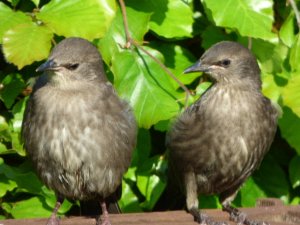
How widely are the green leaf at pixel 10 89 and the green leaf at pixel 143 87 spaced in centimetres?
53

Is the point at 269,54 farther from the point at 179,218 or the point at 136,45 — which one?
the point at 179,218

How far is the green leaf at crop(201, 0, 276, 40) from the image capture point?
14.2 feet

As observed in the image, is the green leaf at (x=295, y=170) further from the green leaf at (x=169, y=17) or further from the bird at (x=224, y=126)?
the green leaf at (x=169, y=17)

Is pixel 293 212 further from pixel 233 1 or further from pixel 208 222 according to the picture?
pixel 233 1

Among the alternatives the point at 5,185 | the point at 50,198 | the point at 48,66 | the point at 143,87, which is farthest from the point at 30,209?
the point at 48,66

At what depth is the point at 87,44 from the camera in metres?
4.24

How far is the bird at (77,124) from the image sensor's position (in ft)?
13.8

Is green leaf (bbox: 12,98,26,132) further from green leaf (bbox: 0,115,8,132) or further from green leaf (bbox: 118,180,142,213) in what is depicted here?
green leaf (bbox: 118,180,142,213)

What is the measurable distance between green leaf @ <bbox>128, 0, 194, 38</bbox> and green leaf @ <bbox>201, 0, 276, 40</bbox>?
23 centimetres

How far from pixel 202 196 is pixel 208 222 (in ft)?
3.04

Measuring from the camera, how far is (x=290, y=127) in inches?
192

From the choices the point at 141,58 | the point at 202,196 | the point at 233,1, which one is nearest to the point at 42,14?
the point at 141,58

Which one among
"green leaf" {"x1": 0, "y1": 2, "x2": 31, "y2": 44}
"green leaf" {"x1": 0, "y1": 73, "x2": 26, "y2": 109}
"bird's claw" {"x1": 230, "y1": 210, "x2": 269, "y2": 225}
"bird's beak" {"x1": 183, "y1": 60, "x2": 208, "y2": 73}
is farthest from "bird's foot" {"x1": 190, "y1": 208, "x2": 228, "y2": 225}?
"green leaf" {"x1": 0, "y1": 2, "x2": 31, "y2": 44}

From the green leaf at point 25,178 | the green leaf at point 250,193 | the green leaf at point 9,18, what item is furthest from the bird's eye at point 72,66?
the green leaf at point 250,193
